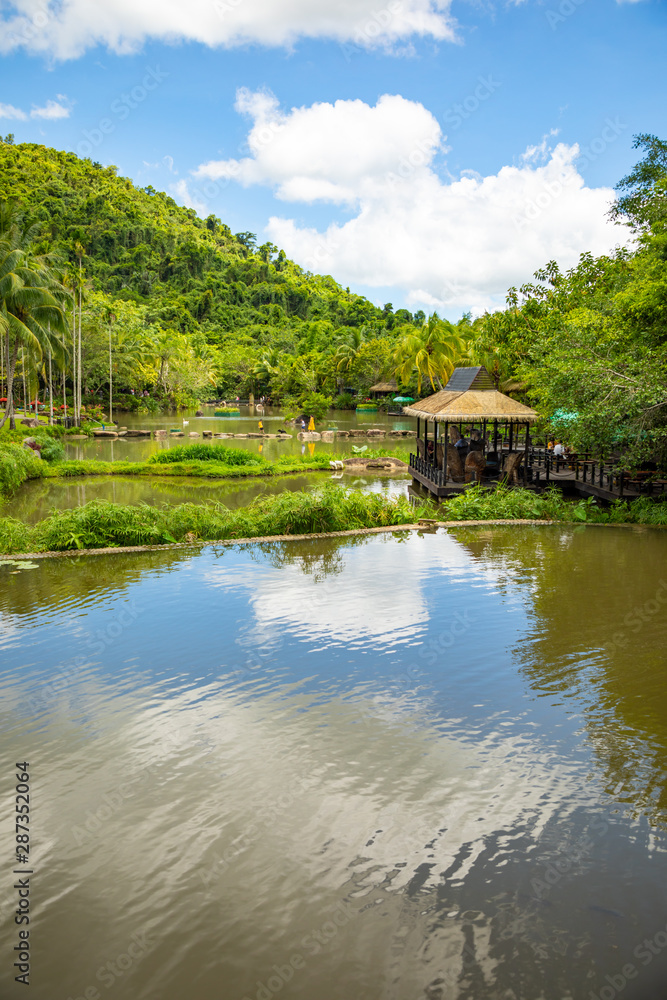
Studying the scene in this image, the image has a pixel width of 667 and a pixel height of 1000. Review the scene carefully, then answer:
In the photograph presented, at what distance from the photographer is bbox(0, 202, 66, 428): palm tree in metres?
24.5

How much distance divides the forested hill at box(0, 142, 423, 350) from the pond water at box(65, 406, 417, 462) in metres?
17.1

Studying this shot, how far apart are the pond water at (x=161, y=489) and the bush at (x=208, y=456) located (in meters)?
1.81

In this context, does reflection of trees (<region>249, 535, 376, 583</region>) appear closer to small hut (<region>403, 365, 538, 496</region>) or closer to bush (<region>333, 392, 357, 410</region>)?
small hut (<region>403, 365, 538, 496</region>)

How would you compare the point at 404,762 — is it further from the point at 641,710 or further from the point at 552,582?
the point at 552,582

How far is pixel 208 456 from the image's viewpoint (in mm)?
24750

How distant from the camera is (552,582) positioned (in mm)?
9641

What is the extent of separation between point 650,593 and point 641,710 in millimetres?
3544

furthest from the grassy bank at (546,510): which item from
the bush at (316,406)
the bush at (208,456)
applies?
the bush at (316,406)

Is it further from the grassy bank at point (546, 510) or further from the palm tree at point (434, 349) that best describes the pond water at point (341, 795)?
the palm tree at point (434, 349)

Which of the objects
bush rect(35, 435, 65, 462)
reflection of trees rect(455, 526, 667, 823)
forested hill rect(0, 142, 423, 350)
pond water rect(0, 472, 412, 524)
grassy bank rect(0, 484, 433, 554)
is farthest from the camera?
forested hill rect(0, 142, 423, 350)

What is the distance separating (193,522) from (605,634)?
7729 millimetres

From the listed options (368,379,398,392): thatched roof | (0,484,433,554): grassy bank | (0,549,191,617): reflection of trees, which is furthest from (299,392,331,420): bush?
(0,549,191,617): reflection of trees

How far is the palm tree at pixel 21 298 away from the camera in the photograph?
2448 cm

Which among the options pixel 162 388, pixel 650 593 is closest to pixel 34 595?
pixel 650 593
